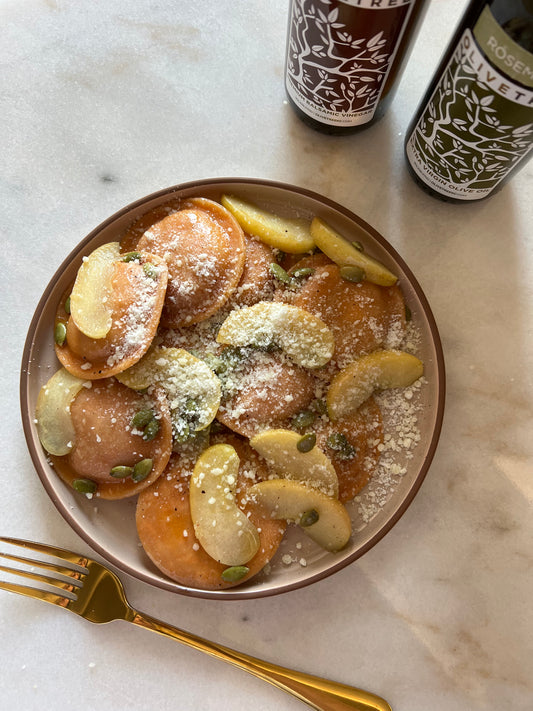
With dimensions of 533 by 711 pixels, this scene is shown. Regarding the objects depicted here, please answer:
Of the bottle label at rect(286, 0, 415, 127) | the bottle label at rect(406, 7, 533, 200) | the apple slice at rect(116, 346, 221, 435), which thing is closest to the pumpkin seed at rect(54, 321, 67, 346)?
the apple slice at rect(116, 346, 221, 435)

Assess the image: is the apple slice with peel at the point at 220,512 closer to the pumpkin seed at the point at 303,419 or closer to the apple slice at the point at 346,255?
the pumpkin seed at the point at 303,419

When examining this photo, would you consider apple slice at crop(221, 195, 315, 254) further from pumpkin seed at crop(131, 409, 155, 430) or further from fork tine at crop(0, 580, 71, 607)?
fork tine at crop(0, 580, 71, 607)

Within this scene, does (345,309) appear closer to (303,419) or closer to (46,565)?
(303,419)

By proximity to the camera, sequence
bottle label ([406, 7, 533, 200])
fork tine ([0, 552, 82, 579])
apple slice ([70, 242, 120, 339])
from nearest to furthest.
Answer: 1. bottle label ([406, 7, 533, 200])
2. apple slice ([70, 242, 120, 339])
3. fork tine ([0, 552, 82, 579])

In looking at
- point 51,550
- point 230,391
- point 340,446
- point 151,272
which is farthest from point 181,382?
point 51,550

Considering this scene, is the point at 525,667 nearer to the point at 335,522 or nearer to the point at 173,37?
the point at 335,522

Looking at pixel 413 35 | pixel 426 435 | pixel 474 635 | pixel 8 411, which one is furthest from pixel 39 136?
pixel 474 635
